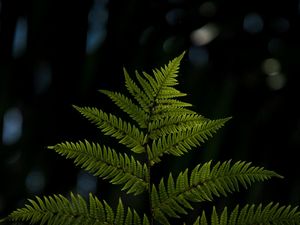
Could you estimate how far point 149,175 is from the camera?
269mm

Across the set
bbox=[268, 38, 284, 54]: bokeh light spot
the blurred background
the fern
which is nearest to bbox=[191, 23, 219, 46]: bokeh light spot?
the blurred background

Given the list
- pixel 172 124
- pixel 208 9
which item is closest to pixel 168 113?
pixel 172 124

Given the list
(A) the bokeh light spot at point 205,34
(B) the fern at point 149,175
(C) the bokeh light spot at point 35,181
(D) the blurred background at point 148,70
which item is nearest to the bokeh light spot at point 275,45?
(D) the blurred background at point 148,70

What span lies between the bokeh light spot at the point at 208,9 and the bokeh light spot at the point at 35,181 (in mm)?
583

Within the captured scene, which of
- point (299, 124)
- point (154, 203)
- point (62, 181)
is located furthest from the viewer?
point (62, 181)

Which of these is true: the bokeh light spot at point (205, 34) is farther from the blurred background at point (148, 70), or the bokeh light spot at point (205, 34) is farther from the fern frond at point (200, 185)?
the fern frond at point (200, 185)

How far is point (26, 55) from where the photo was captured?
1.57 meters

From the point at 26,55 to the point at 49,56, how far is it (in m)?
0.07

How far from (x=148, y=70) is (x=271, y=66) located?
0.98 ft

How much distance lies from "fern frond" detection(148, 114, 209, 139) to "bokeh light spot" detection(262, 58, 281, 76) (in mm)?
1144

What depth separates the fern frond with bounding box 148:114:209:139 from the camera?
284 mm

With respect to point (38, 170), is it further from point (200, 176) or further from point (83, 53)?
point (200, 176)

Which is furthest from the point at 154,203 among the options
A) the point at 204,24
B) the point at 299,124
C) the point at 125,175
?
the point at 204,24

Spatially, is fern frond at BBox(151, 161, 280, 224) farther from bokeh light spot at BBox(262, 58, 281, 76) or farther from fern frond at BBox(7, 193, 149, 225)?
bokeh light spot at BBox(262, 58, 281, 76)
